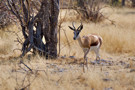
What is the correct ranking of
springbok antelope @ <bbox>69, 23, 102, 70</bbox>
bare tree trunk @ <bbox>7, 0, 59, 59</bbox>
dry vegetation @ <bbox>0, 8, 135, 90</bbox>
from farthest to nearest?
bare tree trunk @ <bbox>7, 0, 59, 59</bbox>
springbok antelope @ <bbox>69, 23, 102, 70</bbox>
dry vegetation @ <bbox>0, 8, 135, 90</bbox>

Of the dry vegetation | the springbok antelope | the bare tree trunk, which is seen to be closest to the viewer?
the dry vegetation

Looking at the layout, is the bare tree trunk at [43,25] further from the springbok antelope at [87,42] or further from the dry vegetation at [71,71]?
the springbok antelope at [87,42]

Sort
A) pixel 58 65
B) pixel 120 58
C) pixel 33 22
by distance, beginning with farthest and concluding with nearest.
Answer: pixel 120 58
pixel 33 22
pixel 58 65

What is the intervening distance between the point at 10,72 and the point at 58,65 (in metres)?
1.46

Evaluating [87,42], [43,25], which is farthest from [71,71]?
[43,25]

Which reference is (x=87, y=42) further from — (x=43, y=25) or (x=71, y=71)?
(x=43, y=25)

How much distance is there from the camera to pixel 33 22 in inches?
299

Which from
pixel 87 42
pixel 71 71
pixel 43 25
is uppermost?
pixel 43 25

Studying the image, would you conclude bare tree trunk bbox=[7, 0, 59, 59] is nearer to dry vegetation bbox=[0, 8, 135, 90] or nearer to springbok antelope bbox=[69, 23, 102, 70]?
dry vegetation bbox=[0, 8, 135, 90]

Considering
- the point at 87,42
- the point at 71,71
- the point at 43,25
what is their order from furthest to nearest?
the point at 43,25 < the point at 87,42 < the point at 71,71

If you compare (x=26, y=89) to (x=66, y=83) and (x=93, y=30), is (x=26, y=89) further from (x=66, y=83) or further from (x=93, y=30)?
(x=93, y=30)

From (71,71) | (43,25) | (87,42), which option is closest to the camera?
(71,71)

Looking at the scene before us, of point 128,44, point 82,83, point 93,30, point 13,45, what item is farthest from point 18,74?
point 93,30

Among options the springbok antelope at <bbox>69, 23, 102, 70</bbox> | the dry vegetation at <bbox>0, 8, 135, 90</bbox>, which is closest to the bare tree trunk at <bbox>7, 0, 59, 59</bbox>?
the dry vegetation at <bbox>0, 8, 135, 90</bbox>
